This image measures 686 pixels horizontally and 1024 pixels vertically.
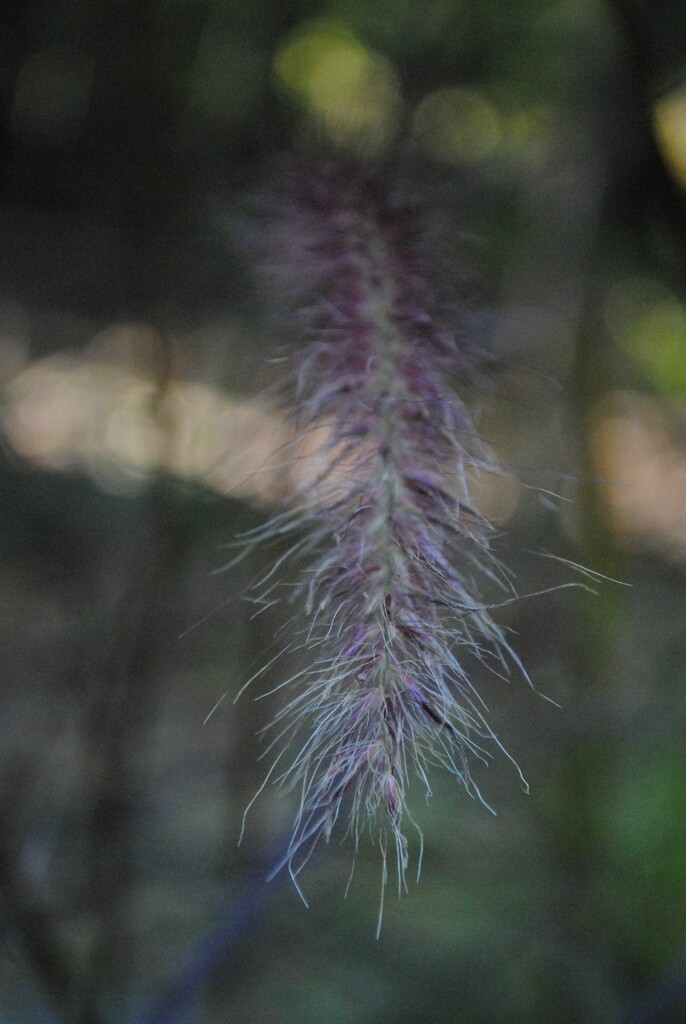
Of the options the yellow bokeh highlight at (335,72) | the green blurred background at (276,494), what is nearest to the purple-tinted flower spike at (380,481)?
the green blurred background at (276,494)

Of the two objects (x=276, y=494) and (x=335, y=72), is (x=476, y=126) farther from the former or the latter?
(x=276, y=494)

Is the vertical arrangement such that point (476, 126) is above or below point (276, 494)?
above

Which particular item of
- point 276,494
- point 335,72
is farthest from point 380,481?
point 335,72

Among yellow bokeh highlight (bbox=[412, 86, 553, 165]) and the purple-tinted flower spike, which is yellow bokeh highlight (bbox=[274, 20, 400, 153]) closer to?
yellow bokeh highlight (bbox=[412, 86, 553, 165])

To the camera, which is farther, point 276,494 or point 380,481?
point 276,494

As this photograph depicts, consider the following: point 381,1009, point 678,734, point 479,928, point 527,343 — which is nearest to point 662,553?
point 678,734

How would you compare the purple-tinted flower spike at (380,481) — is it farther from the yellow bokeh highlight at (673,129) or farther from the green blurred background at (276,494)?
the yellow bokeh highlight at (673,129)

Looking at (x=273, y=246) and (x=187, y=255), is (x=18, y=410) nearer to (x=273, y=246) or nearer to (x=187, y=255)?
(x=187, y=255)
